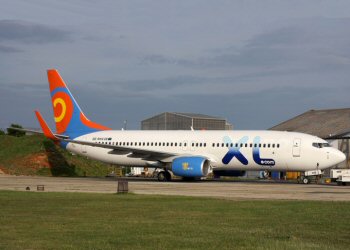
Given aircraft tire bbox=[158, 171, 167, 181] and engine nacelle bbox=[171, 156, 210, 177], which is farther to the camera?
aircraft tire bbox=[158, 171, 167, 181]

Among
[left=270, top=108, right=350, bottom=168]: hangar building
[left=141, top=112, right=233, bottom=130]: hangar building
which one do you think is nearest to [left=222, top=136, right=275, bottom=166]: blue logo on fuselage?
[left=270, top=108, right=350, bottom=168]: hangar building

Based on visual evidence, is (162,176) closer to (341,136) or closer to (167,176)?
(167,176)

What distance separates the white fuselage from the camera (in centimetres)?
4548

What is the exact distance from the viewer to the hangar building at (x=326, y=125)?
6819cm

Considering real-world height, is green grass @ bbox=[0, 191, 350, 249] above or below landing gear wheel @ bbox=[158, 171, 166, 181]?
below

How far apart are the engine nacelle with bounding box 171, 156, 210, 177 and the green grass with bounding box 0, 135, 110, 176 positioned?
18694 mm

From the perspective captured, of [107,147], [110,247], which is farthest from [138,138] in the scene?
[110,247]

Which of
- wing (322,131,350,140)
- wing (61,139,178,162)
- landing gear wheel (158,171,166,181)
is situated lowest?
landing gear wheel (158,171,166,181)

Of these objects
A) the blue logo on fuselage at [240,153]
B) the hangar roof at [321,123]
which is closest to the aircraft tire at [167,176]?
the blue logo on fuselage at [240,153]

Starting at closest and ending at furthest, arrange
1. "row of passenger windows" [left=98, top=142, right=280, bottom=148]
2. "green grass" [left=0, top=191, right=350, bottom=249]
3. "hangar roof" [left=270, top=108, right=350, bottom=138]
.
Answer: "green grass" [left=0, top=191, right=350, bottom=249] → "row of passenger windows" [left=98, top=142, right=280, bottom=148] → "hangar roof" [left=270, top=108, right=350, bottom=138]

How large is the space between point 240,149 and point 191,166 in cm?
372

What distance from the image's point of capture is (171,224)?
56.5ft

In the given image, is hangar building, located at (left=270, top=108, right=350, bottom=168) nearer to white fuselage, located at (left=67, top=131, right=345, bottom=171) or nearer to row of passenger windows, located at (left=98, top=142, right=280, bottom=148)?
white fuselage, located at (left=67, top=131, right=345, bottom=171)

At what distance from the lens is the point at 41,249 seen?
511 inches
